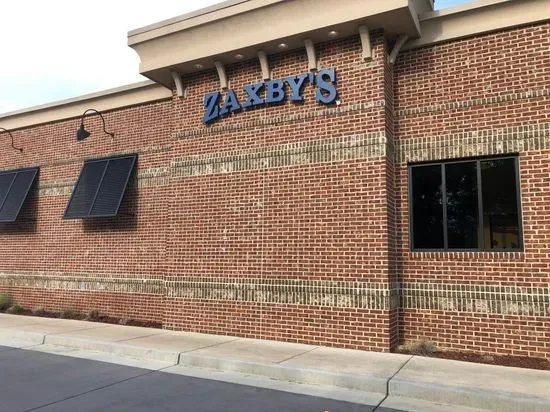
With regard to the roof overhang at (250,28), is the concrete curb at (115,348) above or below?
below

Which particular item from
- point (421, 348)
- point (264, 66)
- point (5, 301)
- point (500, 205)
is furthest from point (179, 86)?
point (5, 301)

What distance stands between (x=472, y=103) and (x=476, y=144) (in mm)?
749

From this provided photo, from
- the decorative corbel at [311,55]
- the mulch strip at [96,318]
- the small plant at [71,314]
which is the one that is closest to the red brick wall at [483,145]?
the decorative corbel at [311,55]

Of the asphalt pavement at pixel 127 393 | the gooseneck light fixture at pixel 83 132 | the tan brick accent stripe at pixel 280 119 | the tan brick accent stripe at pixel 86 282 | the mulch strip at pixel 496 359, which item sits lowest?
the asphalt pavement at pixel 127 393

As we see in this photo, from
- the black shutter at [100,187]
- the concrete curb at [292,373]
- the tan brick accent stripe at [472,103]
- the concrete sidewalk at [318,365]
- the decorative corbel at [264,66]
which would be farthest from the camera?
the black shutter at [100,187]

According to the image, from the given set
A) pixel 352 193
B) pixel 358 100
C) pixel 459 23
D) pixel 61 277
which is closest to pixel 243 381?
pixel 352 193

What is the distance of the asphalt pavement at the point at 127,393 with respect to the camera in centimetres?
568

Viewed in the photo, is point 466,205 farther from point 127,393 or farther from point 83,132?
point 83,132

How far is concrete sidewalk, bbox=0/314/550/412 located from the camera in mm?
5855

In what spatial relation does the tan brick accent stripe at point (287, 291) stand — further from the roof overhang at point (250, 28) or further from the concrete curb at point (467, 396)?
the roof overhang at point (250, 28)

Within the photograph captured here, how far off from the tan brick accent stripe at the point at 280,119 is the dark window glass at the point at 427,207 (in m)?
1.46

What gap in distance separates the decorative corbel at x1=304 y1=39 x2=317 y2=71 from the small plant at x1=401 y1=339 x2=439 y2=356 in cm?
531

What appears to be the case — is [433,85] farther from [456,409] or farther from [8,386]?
[8,386]

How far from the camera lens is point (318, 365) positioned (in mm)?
7070
